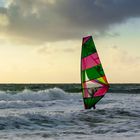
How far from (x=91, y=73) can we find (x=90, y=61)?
0.54m

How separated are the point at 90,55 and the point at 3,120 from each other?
530cm

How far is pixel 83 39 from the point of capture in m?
17.0

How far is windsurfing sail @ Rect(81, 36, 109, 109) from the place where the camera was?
17000mm

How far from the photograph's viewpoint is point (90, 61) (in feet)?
56.4

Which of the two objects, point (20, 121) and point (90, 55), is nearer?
point (20, 121)

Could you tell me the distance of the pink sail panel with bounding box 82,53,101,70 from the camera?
1700 cm

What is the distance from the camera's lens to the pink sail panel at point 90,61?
17000 mm

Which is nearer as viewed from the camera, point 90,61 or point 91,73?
point 91,73

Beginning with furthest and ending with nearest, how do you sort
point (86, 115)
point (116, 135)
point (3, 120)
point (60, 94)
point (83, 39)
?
point (60, 94)
point (83, 39)
point (86, 115)
point (3, 120)
point (116, 135)

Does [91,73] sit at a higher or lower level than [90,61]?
lower

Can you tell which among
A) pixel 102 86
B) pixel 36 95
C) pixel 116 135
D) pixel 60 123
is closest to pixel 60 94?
pixel 36 95

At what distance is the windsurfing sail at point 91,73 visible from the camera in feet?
55.8

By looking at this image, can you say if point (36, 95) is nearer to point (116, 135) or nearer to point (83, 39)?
point (83, 39)

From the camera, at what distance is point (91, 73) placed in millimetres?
17047
